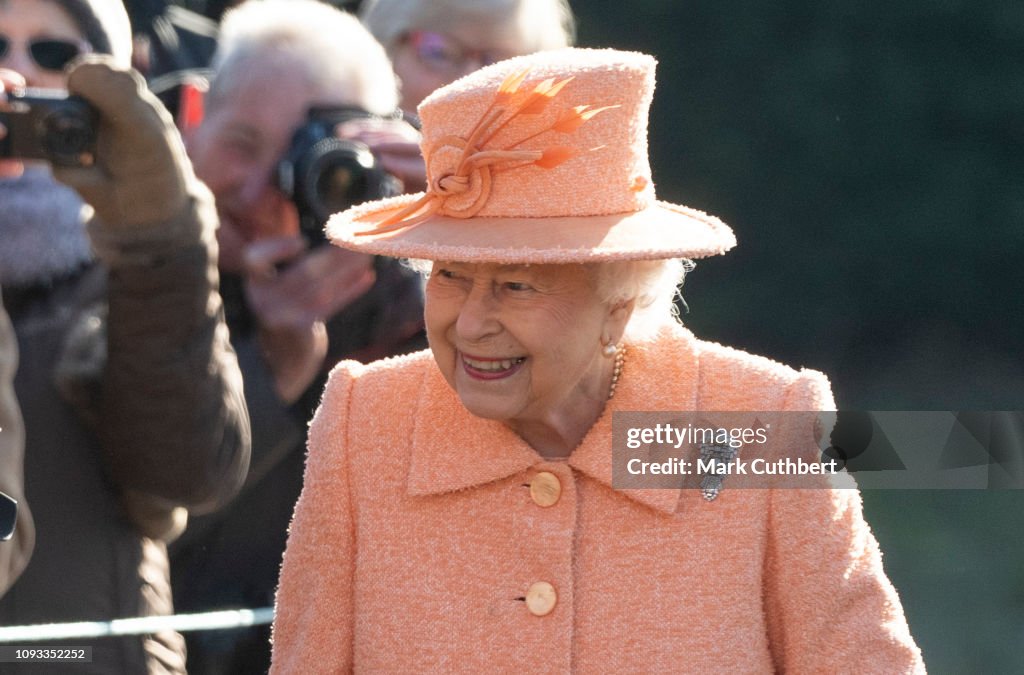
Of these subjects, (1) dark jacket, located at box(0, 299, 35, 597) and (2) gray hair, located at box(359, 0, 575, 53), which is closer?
(1) dark jacket, located at box(0, 299, 35, 597)

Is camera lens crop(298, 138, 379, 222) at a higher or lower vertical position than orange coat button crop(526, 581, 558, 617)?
higher

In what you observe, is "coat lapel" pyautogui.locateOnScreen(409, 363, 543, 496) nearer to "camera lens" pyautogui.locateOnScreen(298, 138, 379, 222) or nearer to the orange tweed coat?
the orange tweed coat

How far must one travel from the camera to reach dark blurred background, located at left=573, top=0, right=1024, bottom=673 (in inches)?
214

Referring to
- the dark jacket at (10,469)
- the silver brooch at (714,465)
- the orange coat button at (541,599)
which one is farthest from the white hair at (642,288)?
the dark jacket at (10,469)

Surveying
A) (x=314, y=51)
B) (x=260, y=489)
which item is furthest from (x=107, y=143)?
(x=260, y=489)

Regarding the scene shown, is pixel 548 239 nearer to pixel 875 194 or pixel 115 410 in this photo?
pixel 115 410

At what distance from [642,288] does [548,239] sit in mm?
245

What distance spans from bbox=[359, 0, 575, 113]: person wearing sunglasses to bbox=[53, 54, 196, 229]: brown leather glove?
43.3 inches

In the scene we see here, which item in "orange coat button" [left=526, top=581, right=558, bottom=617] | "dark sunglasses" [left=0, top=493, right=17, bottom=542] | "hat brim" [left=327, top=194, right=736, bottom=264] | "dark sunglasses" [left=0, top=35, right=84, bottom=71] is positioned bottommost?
"orange coat button" [left=526, top=581, right=558, bottom=617]

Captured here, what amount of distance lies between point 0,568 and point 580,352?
0.98 meters

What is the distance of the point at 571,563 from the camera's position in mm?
2568

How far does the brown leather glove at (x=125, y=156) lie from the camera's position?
9.37 feet

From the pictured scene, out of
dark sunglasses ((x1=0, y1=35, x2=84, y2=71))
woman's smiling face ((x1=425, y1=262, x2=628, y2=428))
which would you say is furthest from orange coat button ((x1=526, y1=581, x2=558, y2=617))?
dark sunglasses ((x1=0, y1=35, x2=84, y2=71))

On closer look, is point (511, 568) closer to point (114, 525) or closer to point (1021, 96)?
point (114, 525)
